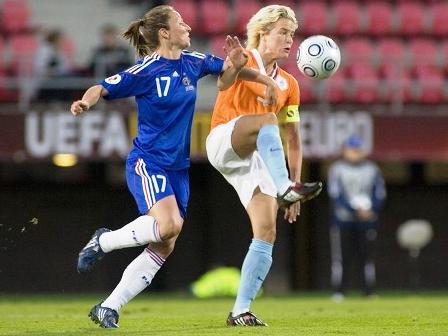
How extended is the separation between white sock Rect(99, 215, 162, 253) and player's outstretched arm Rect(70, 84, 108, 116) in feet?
2.80

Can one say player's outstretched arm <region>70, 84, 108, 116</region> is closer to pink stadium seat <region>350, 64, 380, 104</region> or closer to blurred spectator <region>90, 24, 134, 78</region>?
blurred spectator <region>90, 24, 134, 78</region>

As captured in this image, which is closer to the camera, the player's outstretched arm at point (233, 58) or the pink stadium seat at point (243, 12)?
the player's outstretched arm at point (233, 58)

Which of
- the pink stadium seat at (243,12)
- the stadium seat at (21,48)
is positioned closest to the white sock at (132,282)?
the stadium seat at (21,48)

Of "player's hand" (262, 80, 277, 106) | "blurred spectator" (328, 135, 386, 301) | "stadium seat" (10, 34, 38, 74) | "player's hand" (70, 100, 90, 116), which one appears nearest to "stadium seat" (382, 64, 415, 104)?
"blurred spectator" (328, 135, 386, 301)

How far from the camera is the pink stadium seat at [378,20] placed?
19.6 m

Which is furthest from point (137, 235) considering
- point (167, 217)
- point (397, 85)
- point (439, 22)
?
point (439, 22)

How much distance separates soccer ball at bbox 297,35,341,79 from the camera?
8.99 meters

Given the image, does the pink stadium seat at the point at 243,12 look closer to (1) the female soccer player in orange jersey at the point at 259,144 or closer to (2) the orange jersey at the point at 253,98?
(1) the female soccer player in orange jersey at the point at 259,144

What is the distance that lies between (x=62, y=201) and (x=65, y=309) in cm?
542

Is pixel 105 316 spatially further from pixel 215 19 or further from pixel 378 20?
pixel 378 20

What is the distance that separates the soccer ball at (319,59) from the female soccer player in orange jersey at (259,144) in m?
0.30

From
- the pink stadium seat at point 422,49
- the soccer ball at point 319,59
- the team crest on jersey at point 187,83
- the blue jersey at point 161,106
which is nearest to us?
the blue jersey at point 161,106

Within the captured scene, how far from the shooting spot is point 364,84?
16.4 meters

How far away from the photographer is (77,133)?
50.5 feet
